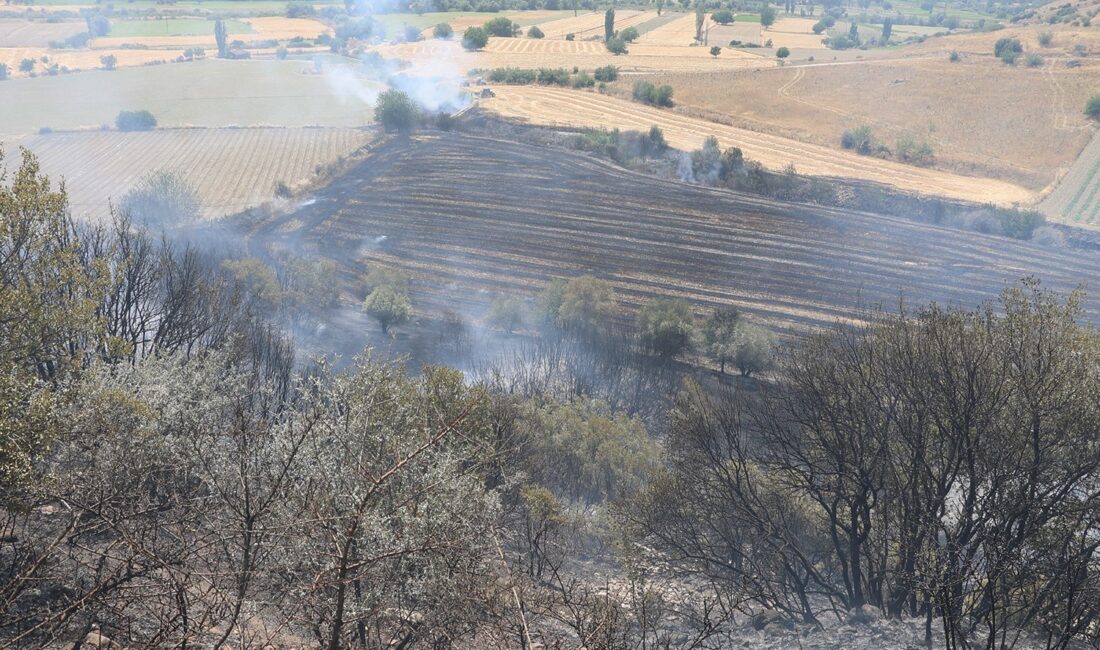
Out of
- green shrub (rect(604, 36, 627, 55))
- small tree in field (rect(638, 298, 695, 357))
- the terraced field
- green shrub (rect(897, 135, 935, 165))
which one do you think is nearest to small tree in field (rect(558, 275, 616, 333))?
small tree in field (rect(638, 298, 695, 357))

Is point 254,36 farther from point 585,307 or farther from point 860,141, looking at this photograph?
point 585,307

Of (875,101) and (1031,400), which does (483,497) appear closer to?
(1031,400)

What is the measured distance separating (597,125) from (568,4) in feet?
204

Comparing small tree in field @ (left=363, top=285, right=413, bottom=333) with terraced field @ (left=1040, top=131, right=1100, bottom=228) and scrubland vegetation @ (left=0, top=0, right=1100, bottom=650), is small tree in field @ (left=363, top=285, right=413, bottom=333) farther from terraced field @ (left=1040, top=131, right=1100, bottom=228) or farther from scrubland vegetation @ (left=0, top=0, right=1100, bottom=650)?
terraced field @ (left=1040, top=131, right=1100, bottom=228)

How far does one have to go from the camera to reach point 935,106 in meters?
64.9

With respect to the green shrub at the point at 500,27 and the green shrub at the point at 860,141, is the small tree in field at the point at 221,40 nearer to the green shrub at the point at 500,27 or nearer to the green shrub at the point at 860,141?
the green shrub at the point at 500,27

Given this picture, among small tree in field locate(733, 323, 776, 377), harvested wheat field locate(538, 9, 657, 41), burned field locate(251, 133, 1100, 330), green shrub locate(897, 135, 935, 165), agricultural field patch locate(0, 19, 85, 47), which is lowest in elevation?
small tree in field locate(733, 323, 776, 377)

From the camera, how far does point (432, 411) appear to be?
16.5m

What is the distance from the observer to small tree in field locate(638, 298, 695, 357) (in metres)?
31.2

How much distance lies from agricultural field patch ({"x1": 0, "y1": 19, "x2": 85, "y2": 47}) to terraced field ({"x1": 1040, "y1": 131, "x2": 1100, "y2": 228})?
303 ft

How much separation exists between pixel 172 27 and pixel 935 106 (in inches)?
3266

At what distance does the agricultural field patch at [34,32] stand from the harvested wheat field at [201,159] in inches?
1459

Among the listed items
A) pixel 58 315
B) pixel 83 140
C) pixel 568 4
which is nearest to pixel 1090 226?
pixel 58 315

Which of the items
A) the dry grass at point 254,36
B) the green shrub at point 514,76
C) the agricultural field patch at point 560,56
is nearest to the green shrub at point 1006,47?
the agricultural field patch at point 560,56
